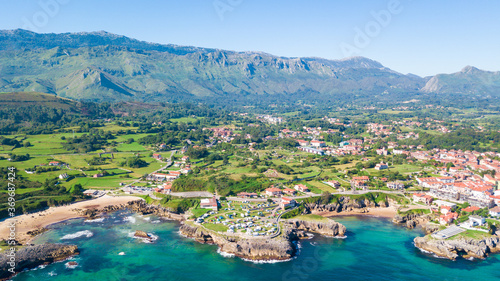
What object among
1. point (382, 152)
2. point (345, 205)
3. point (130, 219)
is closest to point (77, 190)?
point (130, 219)

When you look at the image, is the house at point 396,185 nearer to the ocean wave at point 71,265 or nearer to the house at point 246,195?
the house at point 246,195

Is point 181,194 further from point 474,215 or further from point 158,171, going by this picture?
point 474,215

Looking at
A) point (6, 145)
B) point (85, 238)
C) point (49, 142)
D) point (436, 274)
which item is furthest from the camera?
point (49, 142)

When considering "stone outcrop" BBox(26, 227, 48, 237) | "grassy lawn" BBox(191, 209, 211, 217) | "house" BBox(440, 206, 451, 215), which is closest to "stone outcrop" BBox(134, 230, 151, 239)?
"grassy lawn" BBox(191, 209, 211, 217)

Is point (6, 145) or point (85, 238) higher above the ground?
point (6, 145)

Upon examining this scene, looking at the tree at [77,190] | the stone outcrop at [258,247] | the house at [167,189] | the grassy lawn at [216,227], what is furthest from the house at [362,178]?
the tree at [77,190]

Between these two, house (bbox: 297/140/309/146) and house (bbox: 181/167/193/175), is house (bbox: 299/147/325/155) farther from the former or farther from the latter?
house (bbox: 181/167/193/175)

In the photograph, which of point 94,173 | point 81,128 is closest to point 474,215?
point 94,173
